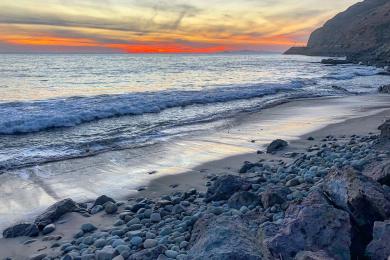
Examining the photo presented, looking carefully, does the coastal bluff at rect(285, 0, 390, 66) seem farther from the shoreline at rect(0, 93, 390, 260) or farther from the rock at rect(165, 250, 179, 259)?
the rock at rect(165, 250, 179, 259)

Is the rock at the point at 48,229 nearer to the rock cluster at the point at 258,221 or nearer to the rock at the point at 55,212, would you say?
the rock cluster at the point at 258,221

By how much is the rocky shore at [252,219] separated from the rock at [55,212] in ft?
0.05

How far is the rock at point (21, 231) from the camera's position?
19.7 ft

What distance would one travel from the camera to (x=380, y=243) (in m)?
3.77

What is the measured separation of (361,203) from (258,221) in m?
1.33

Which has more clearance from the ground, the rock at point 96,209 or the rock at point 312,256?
the rock at point 312,256

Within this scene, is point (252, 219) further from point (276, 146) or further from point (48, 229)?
point (276, 146)

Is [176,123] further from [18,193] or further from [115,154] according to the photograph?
[18,193]

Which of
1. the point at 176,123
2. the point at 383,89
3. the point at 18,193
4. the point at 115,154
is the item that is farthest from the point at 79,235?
the point at 383,89

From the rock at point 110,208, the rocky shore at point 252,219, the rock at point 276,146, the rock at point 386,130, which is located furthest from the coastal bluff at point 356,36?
the rock at point 110,208

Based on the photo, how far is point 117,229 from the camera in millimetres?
5871

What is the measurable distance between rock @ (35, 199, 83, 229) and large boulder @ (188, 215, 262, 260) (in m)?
3.34

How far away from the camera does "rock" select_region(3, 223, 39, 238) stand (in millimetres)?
6004

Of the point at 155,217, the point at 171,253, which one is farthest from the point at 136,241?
the point at 155,217
